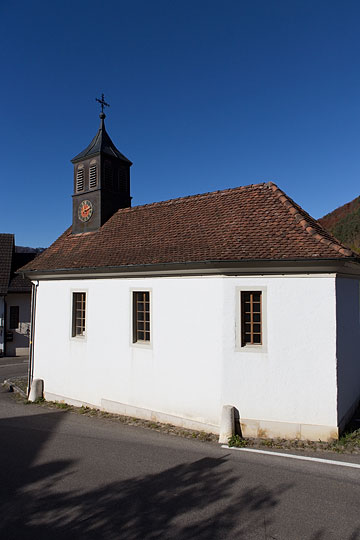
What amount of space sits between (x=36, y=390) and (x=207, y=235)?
7955 mm

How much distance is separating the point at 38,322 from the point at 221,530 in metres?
9.98

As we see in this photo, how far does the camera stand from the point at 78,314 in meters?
12.2

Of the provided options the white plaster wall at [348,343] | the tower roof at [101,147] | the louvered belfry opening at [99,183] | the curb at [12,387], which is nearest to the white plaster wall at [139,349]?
the curb at [12,387]

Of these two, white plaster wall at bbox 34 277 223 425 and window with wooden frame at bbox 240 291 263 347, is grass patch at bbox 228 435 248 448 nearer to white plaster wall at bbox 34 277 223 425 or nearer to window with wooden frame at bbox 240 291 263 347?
white plaster wall at bbox 34 277 223 425

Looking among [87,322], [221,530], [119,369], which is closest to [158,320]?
[119,369]

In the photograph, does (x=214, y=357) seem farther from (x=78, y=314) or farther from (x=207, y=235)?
(x=78, y=314)

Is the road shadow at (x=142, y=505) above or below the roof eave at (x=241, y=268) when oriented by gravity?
below

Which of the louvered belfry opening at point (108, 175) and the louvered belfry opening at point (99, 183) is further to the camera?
the louvered belfry opening at point (108, 175)

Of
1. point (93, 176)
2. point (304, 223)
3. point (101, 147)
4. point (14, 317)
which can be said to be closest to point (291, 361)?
point (304, 223)

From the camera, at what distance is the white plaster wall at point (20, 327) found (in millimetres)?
23062

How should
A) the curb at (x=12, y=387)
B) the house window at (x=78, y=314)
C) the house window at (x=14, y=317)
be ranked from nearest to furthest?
the house window at (x=78, y=314), the curb at (x=12, y=387), the house window at (x=14, y=317)

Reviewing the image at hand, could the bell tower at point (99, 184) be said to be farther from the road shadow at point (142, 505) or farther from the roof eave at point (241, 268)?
the road shadow at point (142, 505)

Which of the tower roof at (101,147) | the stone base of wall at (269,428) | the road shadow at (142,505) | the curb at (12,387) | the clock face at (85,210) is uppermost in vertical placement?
the tower roof at (101,147)

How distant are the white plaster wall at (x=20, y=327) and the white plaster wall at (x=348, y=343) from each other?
64.0 feet
